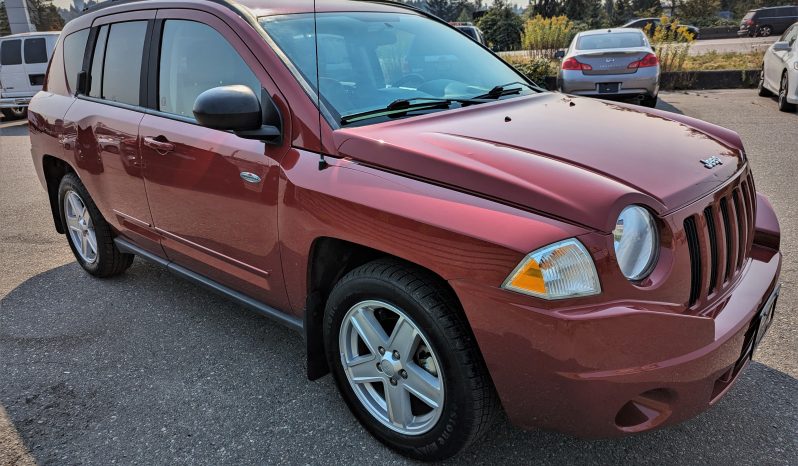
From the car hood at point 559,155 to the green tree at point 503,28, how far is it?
26.8 m

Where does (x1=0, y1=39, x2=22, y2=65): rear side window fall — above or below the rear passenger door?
above

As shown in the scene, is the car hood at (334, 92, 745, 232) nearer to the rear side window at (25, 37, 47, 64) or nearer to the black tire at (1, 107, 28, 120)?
the rear side window at (25, 37, 47, 64)

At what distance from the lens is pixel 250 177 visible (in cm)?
259

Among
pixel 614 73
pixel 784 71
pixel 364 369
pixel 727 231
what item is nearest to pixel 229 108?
pixel 364 369

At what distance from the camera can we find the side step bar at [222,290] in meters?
2.71

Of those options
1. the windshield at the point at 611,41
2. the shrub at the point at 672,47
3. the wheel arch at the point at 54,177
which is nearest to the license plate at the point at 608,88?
the windshield at the point at 611,41

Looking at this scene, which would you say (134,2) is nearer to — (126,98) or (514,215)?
(126,98)

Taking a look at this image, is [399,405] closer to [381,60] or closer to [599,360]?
[599,360]

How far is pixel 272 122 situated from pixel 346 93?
358 millimetres

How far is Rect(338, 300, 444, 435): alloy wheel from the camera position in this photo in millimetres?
2186

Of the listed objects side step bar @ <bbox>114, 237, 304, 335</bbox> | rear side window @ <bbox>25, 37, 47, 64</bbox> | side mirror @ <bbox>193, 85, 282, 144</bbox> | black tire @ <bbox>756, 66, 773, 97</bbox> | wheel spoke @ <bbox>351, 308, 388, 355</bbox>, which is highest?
rear side window @ <bbox>25, 37, 47, 64</bbox>

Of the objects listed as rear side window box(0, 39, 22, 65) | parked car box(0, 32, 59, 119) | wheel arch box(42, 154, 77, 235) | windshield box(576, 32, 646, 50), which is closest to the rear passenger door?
wheel arch box(42, 154, 77, 235)

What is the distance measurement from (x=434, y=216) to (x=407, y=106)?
87 cm

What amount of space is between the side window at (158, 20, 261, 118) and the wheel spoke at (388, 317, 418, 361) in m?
1.23
